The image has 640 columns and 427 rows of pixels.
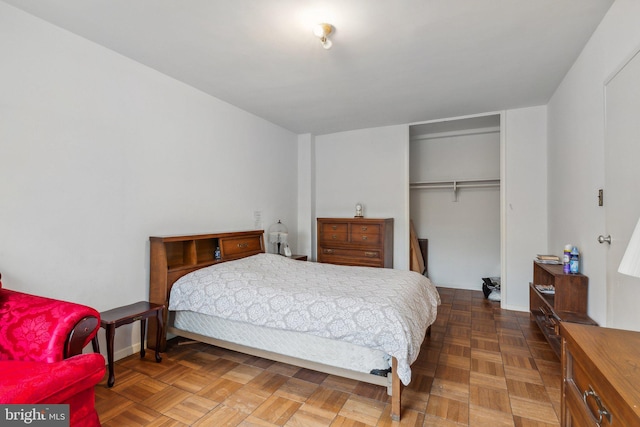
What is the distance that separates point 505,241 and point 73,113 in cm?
468

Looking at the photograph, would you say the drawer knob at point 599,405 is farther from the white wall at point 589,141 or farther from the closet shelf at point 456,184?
the closet shelf at point 456,184

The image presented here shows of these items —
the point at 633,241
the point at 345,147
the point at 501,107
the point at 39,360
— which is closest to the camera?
the point at 633,241

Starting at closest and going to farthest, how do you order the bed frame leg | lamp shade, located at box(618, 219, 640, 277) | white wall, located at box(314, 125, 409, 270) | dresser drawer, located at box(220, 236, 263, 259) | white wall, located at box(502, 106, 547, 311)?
lamp shade, located at box(618, 219, 640, 277), the bed frame leg, dresser drawer, located at box(220, 236, 263, 259), white wall, located at box(502, 106, 547, 311), white wall, located at box(314, 125, 409, 270)

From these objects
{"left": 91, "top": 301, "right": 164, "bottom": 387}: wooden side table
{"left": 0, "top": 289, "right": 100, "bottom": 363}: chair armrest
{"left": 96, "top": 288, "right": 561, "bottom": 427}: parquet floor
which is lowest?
{"left": 96, "top": 288, "right": 561, "bottom": 427}: parquet floor

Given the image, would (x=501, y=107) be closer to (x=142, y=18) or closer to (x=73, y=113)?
(x=142, y=18)

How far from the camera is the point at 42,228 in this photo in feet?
6.62

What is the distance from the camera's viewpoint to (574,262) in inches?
97.7

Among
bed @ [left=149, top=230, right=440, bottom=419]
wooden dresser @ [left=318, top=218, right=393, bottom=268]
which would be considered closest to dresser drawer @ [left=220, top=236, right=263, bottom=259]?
bed @ [left=149, top=230, right=440, bottom=419]

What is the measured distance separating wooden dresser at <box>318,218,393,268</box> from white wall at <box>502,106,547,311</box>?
152 cm

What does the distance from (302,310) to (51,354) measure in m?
1.33

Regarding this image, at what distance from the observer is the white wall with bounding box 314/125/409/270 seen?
442 centimetres

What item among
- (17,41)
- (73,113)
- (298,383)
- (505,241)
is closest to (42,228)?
(73,113)

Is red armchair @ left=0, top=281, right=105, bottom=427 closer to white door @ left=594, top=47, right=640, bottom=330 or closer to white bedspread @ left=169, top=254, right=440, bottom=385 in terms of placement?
white bedspread @ left=169, top=254, right=440, bottom=385

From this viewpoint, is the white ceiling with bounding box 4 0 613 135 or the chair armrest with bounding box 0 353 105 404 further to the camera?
the white ceiling with bounding box 4 0 613 135
